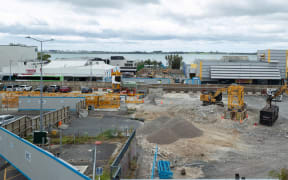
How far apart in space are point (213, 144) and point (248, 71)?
48.0 meters

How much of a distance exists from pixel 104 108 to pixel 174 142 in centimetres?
1660

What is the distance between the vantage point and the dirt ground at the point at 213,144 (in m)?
18.4

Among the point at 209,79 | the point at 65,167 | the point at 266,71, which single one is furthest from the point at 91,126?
the point at 266,71

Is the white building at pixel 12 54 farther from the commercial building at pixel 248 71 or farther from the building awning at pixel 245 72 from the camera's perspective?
the building awning at pixel 245 72

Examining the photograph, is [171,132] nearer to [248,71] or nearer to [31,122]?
[31,122]

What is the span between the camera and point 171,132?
25.3 m

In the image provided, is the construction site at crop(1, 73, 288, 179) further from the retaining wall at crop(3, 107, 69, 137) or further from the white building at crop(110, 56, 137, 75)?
the white building at crop(110, 56, 137, 75)

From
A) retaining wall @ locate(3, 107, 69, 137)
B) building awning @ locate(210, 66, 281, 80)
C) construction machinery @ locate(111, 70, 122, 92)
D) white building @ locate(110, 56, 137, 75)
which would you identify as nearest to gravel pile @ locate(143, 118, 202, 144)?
retaining wall @ locate(3, 107, 69, 137)

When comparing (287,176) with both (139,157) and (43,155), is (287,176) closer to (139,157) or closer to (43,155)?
(139,157)

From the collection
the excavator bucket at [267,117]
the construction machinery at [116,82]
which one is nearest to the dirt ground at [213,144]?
the excavator bucket at [267,117]

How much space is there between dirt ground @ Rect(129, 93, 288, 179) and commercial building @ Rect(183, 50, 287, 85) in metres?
31.7

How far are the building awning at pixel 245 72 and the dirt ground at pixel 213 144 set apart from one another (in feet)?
103

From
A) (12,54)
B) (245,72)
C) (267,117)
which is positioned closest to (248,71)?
(245,72)

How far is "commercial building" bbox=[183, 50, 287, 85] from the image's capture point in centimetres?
6538
